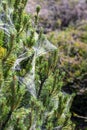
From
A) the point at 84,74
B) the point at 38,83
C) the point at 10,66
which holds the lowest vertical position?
the point at 84,74

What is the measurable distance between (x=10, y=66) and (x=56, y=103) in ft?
3.51

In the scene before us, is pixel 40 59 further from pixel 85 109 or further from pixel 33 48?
pixel 85 109

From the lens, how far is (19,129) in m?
3.31

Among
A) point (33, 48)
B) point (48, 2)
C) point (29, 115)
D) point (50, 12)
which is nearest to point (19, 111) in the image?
point (29, 115)

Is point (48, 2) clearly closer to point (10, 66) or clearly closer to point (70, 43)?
point (70, 43)

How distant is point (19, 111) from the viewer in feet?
11.0

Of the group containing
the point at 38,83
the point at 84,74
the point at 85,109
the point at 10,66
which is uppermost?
the point at 10,66

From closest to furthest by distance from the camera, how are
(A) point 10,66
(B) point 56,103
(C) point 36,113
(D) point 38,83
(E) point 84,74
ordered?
1. (A) point 10,66
2. (C) point 36,113
3. (D) point 38,83
4. (B) point 56,103
5. (E) point 84,74

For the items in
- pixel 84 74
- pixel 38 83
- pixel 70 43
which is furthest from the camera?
pixel 70 43

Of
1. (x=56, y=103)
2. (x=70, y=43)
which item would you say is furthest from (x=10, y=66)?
(x=70, y=43)

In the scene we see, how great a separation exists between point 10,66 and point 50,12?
8.22 meters

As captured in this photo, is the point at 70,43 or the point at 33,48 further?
the point at 70,43

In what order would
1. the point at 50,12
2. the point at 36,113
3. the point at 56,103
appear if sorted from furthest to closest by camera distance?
the point at 50,12
the point at 56,103
the point at 36,113

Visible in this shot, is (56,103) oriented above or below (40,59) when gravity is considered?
below
